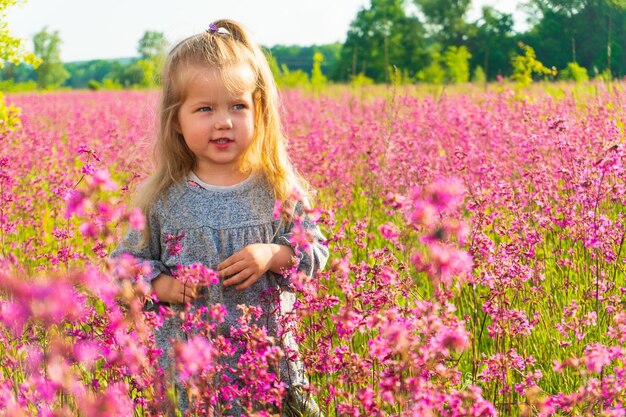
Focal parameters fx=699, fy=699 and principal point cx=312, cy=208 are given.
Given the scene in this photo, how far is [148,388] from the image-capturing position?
179cm

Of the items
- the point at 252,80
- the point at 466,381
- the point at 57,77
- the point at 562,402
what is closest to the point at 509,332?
the point at 562,402

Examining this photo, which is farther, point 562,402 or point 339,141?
point 339,141

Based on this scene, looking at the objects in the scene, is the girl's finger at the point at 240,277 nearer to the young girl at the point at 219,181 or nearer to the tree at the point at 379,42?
the young girl at the point at 219,181

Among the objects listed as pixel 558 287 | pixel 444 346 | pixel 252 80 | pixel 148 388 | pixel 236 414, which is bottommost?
pixel 236 414

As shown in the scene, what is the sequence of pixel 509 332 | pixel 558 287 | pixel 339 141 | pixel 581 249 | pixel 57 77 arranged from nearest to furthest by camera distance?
pixel 509 332 → pixel 558 287 → pixel 581 249 → pixel 339 141 → pixel 57 77

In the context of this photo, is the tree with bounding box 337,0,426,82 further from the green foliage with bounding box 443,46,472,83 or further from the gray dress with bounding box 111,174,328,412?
the gray dress with bounding box 111,174,328,412

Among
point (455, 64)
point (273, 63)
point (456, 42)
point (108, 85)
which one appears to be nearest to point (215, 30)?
point (273, 63)

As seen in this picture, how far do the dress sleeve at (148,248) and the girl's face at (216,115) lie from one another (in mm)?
364

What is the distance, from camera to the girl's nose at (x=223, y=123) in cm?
277

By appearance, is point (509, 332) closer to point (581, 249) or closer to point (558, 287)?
point (558, 287)

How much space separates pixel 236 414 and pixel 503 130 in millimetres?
3770

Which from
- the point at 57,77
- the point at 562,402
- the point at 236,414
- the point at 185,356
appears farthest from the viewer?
the point at 57,77

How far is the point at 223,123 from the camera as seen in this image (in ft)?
9.10

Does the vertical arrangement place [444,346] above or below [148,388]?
above
